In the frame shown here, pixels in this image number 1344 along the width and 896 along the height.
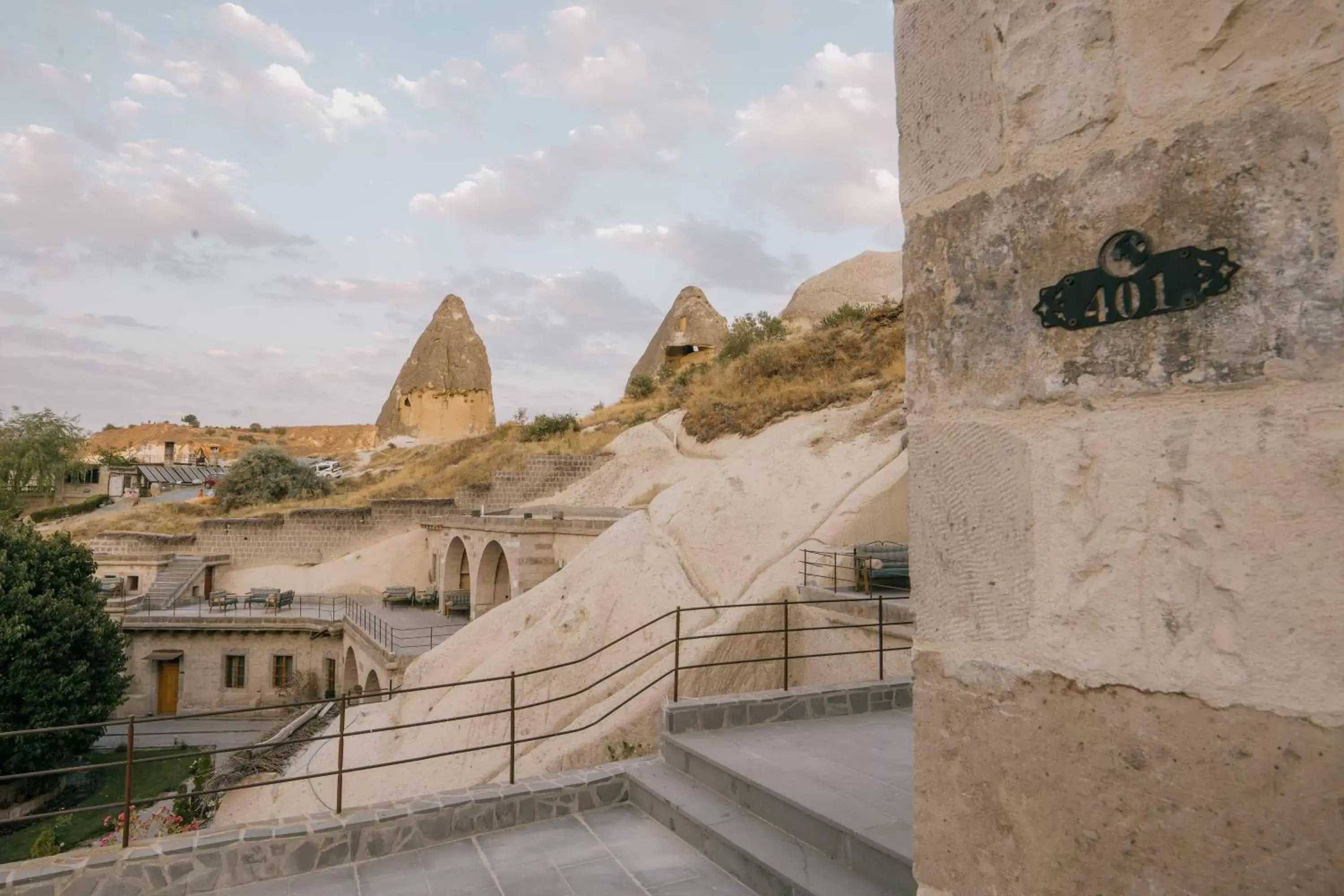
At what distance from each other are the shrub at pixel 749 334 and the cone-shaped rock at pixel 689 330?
7.76 m

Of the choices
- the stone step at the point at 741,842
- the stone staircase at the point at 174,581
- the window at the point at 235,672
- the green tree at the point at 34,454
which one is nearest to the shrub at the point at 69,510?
the green tree at the point at 34,454

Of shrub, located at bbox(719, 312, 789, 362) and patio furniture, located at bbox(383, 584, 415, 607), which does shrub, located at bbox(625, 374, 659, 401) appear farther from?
patio furniture, located at bbox(383, 584, 415, 607)

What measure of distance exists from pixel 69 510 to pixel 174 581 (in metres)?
16.5

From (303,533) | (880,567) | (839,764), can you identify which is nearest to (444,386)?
(303,533)

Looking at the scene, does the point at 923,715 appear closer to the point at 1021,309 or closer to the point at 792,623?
the point at 1021,309

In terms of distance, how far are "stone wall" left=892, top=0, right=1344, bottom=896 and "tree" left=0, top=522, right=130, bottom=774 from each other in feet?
57.3

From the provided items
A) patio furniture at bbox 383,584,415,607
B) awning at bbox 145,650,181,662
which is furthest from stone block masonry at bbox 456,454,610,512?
awning at bbox 145,650,181,662

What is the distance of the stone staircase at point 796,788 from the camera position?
3266 millimetres

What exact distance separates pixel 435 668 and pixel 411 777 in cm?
283

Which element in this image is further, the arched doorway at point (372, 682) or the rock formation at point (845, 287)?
the rock formation at point (845, 287)

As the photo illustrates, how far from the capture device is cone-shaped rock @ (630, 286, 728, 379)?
3934 centimetres

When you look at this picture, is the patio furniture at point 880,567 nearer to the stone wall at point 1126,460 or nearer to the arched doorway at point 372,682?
the stone wall at point 1126,460

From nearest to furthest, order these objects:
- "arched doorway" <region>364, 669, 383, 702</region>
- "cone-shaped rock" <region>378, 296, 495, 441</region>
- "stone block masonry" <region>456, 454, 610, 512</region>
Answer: "arched doorway" <region>364, 669, 383, 702</region>
"stone block masonry" <region>456, 454, 610, 512</region>
"cone-shaped rock" <region>378, 296, 495, 441</region>

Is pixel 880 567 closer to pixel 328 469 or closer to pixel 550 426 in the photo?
pixel 550 426
